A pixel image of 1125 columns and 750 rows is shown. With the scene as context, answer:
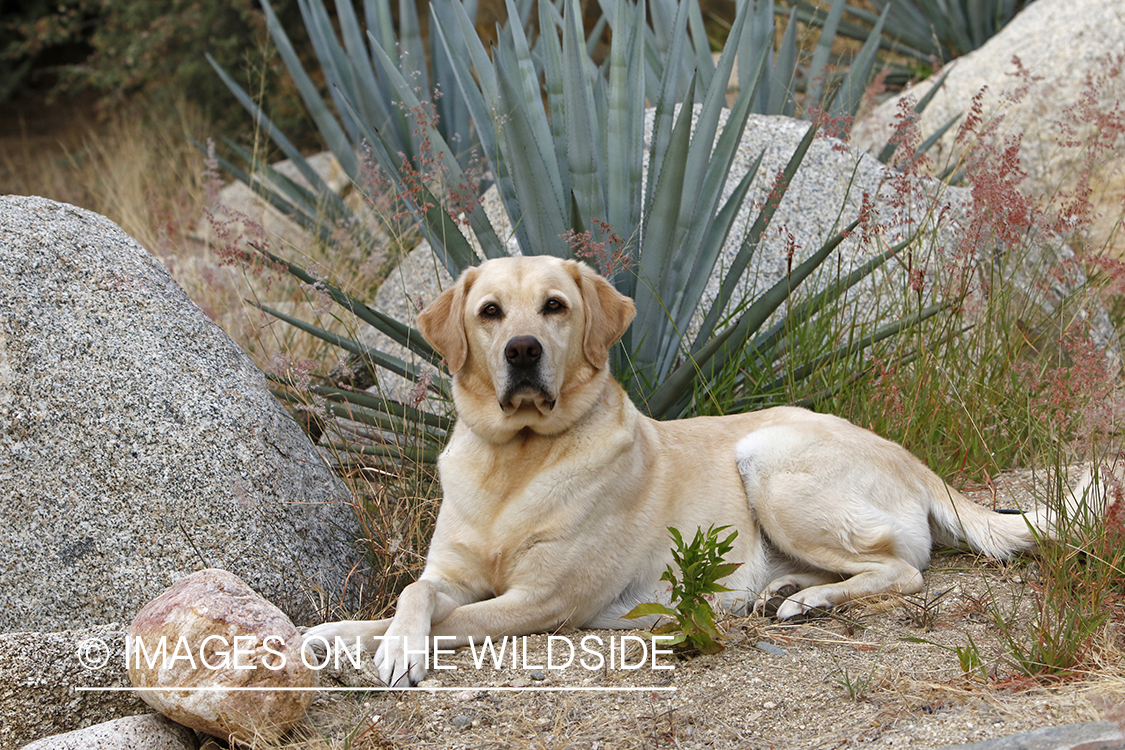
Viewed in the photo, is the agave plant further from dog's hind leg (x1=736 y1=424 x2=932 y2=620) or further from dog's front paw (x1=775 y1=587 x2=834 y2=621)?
dog's front paw (x1=775 y1=587 x2=834 y2=621)

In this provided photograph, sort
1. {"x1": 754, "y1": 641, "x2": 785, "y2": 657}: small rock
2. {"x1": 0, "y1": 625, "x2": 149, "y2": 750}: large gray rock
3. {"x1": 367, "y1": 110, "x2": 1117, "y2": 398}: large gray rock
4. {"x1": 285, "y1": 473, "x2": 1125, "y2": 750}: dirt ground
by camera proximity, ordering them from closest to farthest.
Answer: {"x1": 285, "y1": 473, "x2": 1125, "y2": 750}: dirt ground
{"x1": 0, "y1": 625, "x2": 149, "y2": 750}: large gray rock
{"x1": 754, "y1": 641, "x2": 785, "y2": 657}: small rock
{"x1": 367, "y1": 110, "x2": 1117, "y2": 398}: large gray rock

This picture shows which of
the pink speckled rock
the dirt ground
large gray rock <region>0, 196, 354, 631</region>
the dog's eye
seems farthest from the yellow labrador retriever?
large gray rock <region>0, 196, 354, 631</region>

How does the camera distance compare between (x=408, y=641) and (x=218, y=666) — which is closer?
(x=218, y=666)

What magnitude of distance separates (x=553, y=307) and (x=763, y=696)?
1309 millimetres

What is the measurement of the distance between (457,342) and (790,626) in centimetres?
138

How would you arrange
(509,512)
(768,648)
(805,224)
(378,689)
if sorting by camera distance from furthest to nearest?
(805,224) < (509,512) < (768,648) < (378,689)

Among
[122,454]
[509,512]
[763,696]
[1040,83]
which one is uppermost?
[1040,83]

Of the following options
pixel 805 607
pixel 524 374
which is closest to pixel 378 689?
pixel 524 374

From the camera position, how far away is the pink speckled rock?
2.34 m

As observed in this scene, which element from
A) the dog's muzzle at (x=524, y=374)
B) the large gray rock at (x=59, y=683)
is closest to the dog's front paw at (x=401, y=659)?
the large gray rock at (x=59, y=683)

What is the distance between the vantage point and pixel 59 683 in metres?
2.51

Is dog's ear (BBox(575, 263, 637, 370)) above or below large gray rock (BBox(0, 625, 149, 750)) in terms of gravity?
above

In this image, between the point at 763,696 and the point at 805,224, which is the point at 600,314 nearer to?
the point at 763,696

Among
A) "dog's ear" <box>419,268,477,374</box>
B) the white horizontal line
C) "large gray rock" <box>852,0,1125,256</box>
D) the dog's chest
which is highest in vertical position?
"large gray rock" <box>852,0,1125,256</box>
